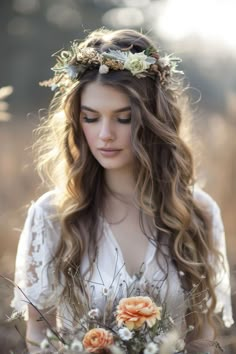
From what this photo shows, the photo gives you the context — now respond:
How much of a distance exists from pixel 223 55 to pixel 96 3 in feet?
9.50

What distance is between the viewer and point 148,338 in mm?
1953

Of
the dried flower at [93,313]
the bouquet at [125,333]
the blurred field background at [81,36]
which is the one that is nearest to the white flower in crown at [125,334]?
the bouquet at [125,333]

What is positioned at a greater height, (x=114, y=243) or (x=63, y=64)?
(x=63, y=64)

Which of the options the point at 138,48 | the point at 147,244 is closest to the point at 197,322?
the point at 147,244

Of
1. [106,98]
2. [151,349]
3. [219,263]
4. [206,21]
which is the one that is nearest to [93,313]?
[151,349]

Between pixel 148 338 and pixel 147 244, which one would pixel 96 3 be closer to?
pixel 147 244

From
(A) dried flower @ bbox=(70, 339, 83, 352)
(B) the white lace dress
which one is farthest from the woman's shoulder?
(A) dried flower @ bbox=(70, 339, 83, 352)

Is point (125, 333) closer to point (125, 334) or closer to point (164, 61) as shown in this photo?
point (125, 334)

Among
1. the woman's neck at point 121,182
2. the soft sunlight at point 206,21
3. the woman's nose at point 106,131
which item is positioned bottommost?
the woman's neck at point 121,182

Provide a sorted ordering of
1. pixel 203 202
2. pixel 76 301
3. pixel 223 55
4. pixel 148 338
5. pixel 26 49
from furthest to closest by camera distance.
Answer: pixel 26 49, pixel 223 55, pixel 203 202, pixel 76 301, pixel 148 338

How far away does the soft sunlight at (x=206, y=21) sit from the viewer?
4.98 metres

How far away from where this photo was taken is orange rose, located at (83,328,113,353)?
1826 mm

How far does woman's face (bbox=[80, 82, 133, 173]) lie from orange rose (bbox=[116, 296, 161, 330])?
74 cm

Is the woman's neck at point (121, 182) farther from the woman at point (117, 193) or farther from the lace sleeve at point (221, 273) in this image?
the lace sleeve at point (221, 273)
